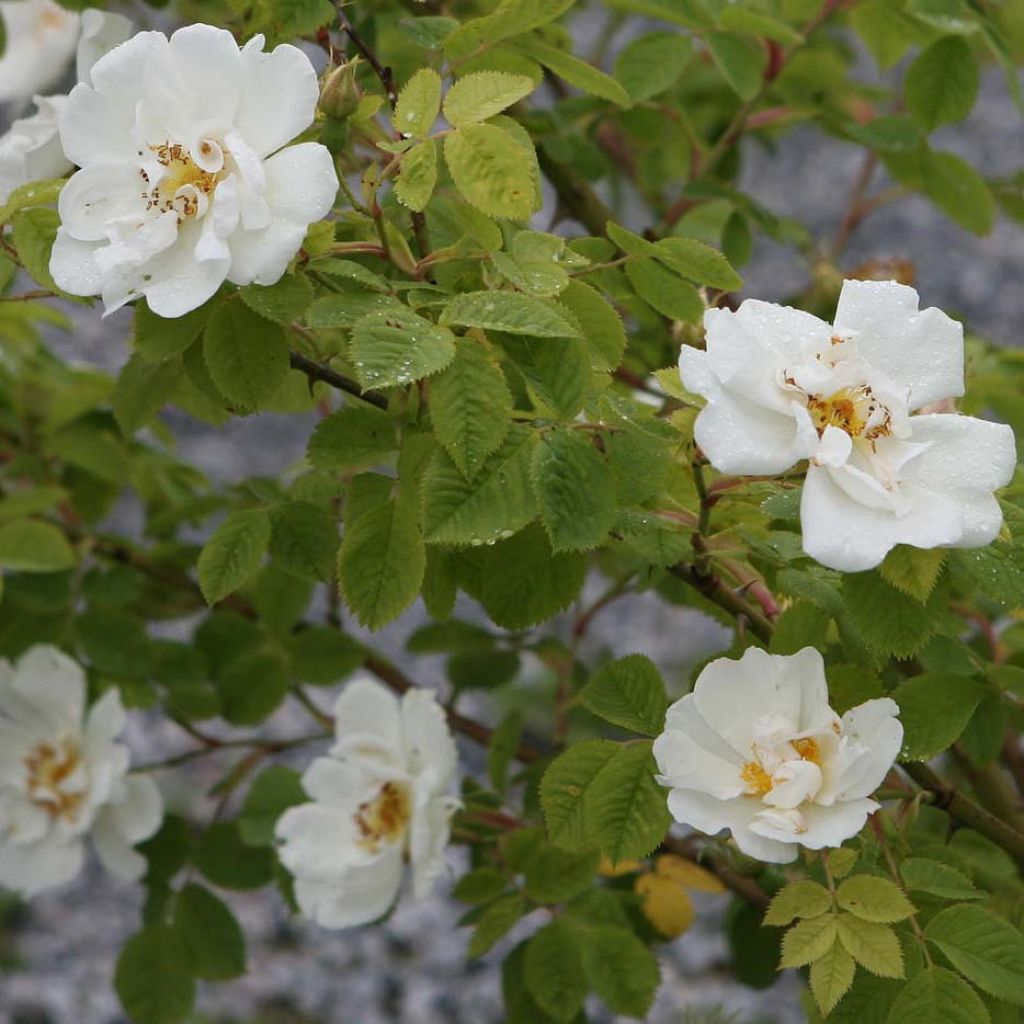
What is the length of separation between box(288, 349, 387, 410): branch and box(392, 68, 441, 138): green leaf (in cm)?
14

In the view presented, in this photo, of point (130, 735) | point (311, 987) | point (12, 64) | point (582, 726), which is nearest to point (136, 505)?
point (130, 735)

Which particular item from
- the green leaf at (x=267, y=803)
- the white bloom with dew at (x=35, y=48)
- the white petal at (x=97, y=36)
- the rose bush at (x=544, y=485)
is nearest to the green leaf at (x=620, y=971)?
the rose bush at (x=544, y=485)

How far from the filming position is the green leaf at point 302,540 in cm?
90

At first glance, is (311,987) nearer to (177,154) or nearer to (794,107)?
(794,107)

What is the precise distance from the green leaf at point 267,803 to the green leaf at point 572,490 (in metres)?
0.56

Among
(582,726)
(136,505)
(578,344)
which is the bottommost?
(136,505)

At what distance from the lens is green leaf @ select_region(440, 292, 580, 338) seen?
68cm

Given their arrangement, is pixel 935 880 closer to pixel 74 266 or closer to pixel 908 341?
pixel 908 341

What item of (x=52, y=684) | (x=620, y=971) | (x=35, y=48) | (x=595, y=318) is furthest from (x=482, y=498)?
(x=35, y=48)

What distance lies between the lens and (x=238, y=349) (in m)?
0.76

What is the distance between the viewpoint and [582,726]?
6.15 ft

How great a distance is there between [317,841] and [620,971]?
23 cm

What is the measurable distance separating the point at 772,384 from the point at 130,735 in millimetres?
2300

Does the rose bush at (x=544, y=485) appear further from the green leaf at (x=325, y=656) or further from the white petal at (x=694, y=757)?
the green leaf at (x=325, y=656)
